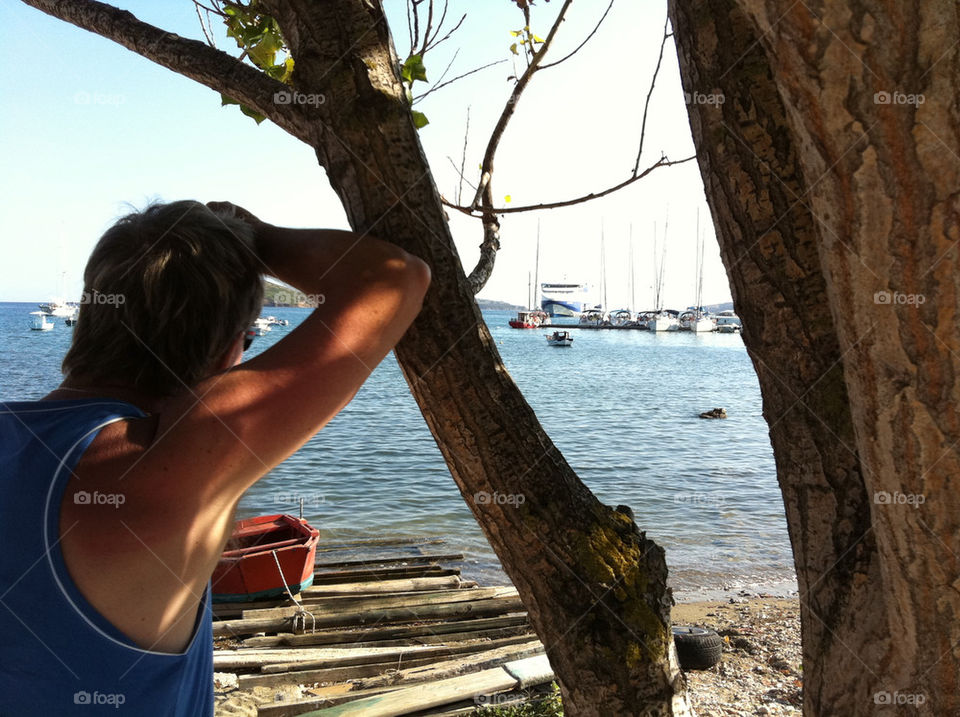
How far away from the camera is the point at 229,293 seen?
48.5 inches

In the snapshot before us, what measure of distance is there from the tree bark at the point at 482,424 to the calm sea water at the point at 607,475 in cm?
49

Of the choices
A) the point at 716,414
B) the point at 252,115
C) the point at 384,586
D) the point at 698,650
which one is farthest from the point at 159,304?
the point at 716,414

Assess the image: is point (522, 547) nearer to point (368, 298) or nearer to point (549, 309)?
point (368, 298)

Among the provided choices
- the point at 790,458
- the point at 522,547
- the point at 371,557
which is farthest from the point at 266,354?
the point at 371,557

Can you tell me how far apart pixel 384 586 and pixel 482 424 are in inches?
344

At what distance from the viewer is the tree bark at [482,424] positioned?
1686mm

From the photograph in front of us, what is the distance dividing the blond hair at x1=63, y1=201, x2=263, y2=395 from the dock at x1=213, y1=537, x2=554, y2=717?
4799 mm

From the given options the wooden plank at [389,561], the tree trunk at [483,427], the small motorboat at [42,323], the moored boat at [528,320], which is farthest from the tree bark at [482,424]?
the moored boat at [528,320]

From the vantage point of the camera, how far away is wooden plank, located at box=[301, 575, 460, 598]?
9617mm

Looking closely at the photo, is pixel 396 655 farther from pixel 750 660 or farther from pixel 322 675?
pixel 750 660

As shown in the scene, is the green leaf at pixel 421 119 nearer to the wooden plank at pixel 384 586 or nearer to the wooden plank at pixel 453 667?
the wooden plank at pixel 453 667

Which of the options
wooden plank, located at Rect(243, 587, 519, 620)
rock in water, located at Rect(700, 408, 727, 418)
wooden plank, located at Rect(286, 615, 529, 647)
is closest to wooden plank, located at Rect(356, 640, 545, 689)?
wooden plank, located at Rect(286, 615, 529, 647)

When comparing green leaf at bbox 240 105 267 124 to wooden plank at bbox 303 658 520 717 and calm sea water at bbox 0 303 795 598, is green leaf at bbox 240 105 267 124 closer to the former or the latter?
calm sea water at bbox 0 303 795 598

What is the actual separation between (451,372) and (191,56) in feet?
3.95
